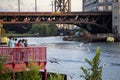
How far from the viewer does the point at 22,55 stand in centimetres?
2412

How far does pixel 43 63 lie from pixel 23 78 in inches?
475

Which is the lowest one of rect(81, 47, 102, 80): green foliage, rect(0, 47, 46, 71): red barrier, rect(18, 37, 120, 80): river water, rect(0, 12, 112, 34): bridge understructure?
rect(18, 37, 120, 80): river water

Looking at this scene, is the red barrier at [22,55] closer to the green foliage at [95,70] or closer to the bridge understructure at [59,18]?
the green foliage at [95,70]

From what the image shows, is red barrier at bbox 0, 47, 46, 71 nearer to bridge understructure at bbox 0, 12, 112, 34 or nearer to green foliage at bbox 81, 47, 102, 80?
green foliage at bbox 81, 47, 102, 80

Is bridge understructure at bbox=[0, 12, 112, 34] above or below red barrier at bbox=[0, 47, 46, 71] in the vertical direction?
above

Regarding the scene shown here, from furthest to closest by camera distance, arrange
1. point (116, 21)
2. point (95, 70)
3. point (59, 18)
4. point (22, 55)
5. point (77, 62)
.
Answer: point (116, 21) → point (59, 18) → point (77, 62) → point (22, 55) → point (95, 70)

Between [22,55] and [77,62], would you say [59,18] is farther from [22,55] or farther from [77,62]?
[22,55]

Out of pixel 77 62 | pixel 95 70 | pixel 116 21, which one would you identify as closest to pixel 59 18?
pixel 116 21

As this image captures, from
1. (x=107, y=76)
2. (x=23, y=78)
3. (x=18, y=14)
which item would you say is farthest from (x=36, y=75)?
(x=18, y=14)

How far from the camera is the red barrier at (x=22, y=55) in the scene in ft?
77.6

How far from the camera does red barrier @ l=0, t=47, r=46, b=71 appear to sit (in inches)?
931

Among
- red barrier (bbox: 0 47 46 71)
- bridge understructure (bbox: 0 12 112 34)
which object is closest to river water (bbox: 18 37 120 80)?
red barrier (bbox: 0 47 46 71)

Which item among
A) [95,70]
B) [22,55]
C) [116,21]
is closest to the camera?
[95,70]

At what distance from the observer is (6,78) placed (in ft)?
42.8
